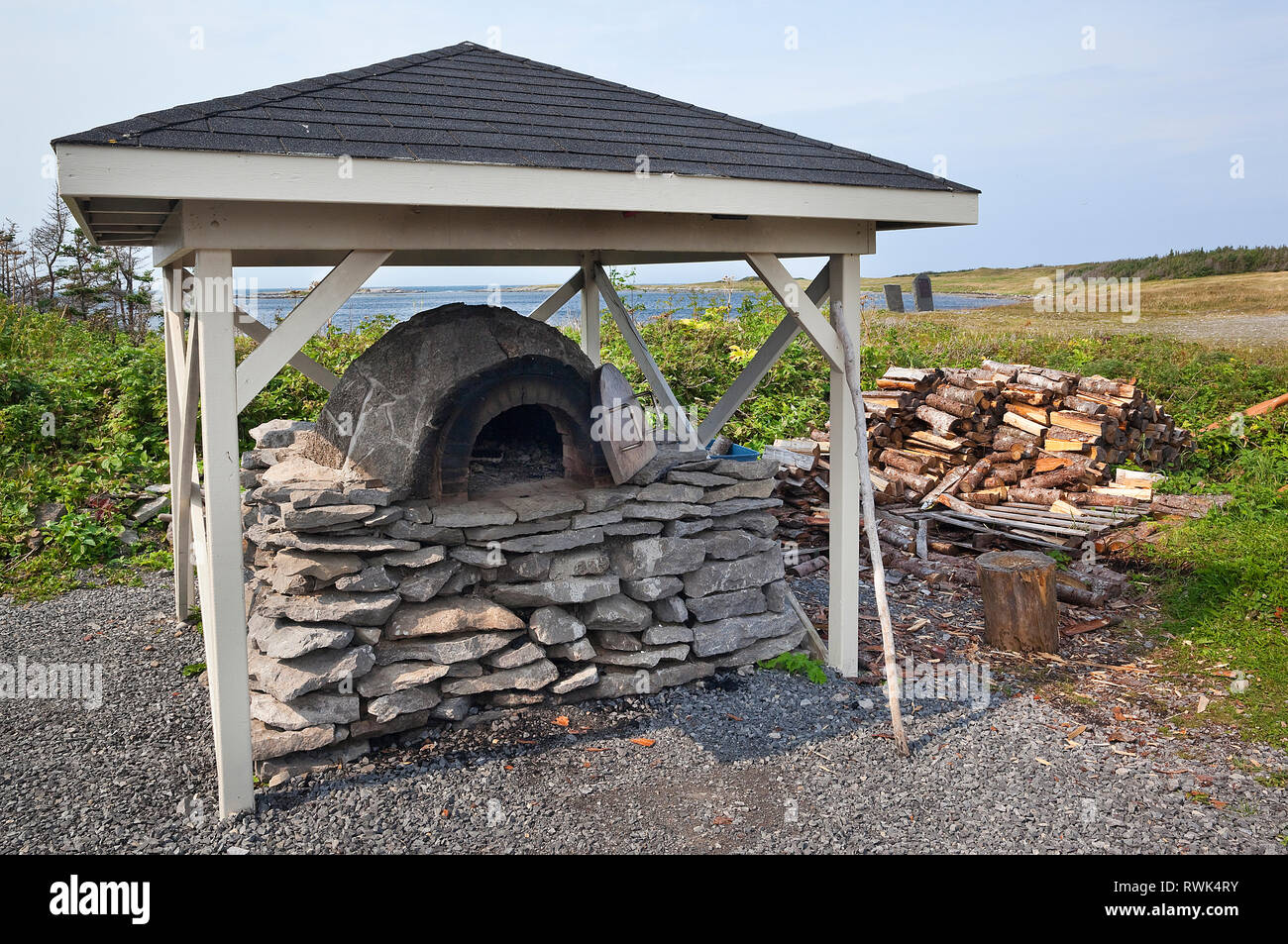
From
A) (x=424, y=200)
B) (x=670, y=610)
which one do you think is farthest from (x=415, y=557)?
(x=424, y=200)

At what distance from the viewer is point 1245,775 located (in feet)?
14.3

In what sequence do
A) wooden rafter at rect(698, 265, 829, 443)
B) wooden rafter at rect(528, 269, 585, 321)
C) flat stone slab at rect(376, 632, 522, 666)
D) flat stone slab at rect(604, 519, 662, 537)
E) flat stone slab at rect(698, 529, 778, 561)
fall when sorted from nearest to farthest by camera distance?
1. flat stone slab at rect(376, 632, 522, 666)
2. flat stone slab at rect(604, 519, 662, 537)
3. flat stone slab at rect(698, 529, 778, 561)
4. wooden rafter at rect(698, 265, 829, 443)
5. wooden rafter at rect(528, 269, 585, 321)

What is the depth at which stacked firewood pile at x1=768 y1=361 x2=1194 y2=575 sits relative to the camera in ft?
27.5

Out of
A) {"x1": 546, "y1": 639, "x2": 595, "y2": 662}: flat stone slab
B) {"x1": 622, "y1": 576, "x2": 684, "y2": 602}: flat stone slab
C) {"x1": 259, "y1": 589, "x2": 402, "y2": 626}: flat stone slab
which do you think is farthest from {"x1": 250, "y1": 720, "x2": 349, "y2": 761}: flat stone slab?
{"x1": 622, "y1": 576, "x2": 684, "y2": 602}: flat stone slab

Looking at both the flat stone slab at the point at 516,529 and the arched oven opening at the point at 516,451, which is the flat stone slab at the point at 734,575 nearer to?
the flat stone slab at the point at 516,529

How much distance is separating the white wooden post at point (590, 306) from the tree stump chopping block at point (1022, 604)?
333 centimetres

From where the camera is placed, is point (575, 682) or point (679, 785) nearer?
point (679, 785)

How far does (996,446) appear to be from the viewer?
8.99 meters

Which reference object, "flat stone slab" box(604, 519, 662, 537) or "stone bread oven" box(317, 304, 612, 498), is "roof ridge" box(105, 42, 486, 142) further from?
"flat stone slab" box(604, 519, 662, 537)

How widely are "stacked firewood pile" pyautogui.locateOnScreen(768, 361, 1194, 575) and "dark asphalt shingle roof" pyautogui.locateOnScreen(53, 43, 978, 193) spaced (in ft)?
12.0

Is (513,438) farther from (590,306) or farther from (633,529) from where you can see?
(590,306)

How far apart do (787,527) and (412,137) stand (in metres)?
4.96

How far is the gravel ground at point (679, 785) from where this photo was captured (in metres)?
3.89

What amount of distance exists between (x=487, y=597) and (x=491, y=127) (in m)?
2.37
